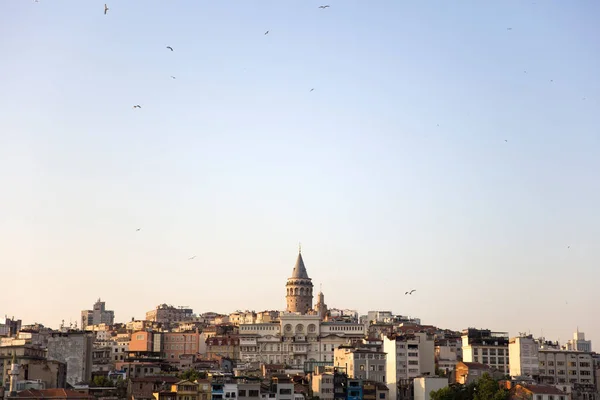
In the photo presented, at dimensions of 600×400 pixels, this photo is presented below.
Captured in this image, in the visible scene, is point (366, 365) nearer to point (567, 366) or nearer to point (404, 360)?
point (404, 360)

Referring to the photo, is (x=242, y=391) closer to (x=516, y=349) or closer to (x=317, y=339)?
(x=516, y=349)

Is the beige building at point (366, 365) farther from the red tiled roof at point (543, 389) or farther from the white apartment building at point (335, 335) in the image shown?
the white apartment building at point (335, 335)

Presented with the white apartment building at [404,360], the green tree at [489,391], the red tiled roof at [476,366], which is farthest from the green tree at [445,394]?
the red tiled roof at [476,366]

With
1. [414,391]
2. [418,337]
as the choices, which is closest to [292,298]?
[418,337]

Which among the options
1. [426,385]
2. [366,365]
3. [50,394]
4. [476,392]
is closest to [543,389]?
[476,392]

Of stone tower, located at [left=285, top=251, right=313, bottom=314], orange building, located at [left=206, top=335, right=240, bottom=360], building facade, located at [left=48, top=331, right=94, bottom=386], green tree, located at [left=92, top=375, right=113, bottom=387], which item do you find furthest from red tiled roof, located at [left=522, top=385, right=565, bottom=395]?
stone tower, located at [left=285, top=251, right=313, bottom=314]

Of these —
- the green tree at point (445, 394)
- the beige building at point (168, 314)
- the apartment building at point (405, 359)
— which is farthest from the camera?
the beige building at point (168, 314)
